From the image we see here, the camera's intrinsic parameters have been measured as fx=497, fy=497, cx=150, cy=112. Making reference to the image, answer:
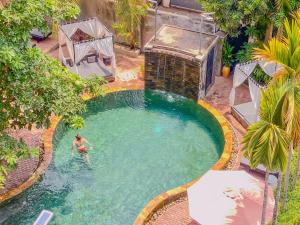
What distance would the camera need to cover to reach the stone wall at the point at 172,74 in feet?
83.0

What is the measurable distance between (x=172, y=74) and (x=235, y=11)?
4.80 m

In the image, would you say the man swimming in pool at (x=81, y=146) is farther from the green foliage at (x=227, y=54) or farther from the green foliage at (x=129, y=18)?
the green foliage at (x=227, y=54)

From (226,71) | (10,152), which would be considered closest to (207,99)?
(226,71)

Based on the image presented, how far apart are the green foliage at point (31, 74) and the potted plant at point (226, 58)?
10.7 metres

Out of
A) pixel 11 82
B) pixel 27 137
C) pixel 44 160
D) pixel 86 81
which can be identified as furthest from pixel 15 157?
pixel 27 137

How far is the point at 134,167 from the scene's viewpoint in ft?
72.0

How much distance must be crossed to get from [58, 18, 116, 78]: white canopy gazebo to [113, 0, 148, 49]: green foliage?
1264 mm

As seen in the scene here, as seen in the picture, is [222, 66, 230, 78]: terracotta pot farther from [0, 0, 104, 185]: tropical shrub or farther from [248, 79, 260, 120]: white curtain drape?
[0, 0, 104, 185]: tropical shrub

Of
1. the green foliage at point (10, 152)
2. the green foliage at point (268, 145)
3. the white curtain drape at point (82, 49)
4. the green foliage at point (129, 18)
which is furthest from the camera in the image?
the green foliage at point (129, 18)

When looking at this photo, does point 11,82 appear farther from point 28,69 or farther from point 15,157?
point 15,157

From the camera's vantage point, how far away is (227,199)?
1714cm

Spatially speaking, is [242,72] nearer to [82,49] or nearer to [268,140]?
[82,49]

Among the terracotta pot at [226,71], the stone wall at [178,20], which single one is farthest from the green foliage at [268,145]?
the stone wall at [178,20]

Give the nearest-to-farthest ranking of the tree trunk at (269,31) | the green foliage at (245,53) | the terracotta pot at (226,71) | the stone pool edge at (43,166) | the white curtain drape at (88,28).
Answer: the stone pool edge at (43,166), the tree trunk at (269,31), the green foliage at (245,53), the terracotta pot at (226,71), the white curtain drape at (88,28)
